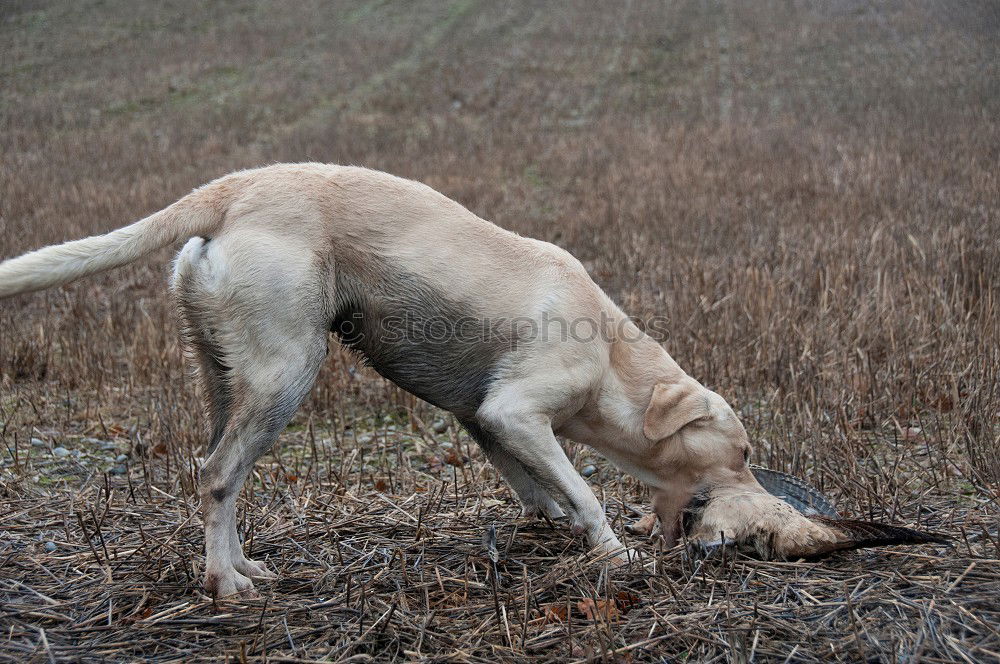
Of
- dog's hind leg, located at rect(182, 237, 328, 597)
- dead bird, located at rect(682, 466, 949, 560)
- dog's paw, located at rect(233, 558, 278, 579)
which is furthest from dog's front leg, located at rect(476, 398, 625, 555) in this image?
dog's paw, located at rect(233, 558, 278, 579)

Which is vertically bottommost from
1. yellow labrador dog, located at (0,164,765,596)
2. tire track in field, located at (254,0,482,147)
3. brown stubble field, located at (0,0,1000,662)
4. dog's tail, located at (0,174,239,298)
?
tire track in field, located at (254,0,482,147)

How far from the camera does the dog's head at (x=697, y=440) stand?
12.1 ft

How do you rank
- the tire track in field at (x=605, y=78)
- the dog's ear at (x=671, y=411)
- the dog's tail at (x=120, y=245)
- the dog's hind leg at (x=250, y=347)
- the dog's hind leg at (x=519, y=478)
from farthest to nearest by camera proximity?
the tire track in field at (x=605, y=78), the dog's hind leg at (x=519, y=478), the dog's ear at (x=671, y=411), the dog's hind leg at (x=250, y=347), the dog's tail at (x=120, y=245)

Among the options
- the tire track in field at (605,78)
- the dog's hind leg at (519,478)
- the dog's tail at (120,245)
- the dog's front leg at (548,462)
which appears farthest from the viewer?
the tire track in field at (605,78)

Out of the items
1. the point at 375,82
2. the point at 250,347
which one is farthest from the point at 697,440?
the point at 375,82

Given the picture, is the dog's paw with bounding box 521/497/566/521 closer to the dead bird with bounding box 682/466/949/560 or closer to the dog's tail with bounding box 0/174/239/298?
the dead bird with bounding box 682/466/949/560

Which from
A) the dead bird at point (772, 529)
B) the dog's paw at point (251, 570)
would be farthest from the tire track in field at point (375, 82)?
the dead bird at point (772, 529)

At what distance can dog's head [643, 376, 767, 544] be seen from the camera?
3.70 meters

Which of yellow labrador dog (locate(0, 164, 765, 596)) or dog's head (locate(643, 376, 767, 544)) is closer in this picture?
yellow labrador dog (locate(0, 164, 765, 596))

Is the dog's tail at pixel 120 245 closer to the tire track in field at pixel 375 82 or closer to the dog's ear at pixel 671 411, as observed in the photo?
the dog's ear at pixel 671 411

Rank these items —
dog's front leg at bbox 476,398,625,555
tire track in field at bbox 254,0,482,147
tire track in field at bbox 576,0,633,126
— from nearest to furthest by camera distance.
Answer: dog's front leg at bbox 476,398,625,555 → tire track in field at bbox 576,0,633,126 → tire track in field at bbox 254,0,482,147

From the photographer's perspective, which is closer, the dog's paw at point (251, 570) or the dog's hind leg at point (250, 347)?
the dog's hind leg at point (250, 347)

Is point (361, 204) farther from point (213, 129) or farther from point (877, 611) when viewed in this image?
point (213, 129)

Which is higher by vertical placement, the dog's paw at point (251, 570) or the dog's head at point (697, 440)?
the dog's head at point (697, 440)
